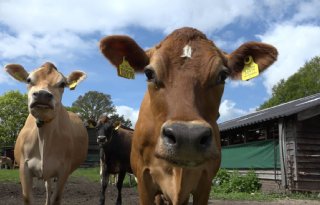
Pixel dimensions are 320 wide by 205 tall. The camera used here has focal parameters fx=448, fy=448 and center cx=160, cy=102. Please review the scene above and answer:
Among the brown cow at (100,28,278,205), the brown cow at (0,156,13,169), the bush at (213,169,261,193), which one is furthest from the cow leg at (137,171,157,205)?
the brown cow at (0,156,13,169)

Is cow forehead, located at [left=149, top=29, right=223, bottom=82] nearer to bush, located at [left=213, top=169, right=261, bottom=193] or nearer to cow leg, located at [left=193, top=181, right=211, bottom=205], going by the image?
cow leg, located at [left=193, top=181, right=211, bottom=205]

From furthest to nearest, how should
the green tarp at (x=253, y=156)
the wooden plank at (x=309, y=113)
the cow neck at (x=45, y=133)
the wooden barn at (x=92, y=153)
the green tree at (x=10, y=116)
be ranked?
the green tree at (x=10, y=116), the wooden barn at (x=92, y=153), the green tarp at (x=253, y=156), the wooden plank at (x=309, y=113), the cow neck at (x=45, y=133)

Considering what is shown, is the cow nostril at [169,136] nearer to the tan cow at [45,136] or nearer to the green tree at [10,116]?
the tan cow at [45,136]

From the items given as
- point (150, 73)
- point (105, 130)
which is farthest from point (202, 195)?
point (105, 130)

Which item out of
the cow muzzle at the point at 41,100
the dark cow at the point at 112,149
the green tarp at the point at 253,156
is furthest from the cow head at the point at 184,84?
the green tarp at the point at 253,156

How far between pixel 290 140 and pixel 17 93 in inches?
2274

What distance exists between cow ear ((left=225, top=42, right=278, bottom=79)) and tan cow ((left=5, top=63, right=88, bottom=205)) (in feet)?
10.1

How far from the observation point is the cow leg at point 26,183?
7.02 metres

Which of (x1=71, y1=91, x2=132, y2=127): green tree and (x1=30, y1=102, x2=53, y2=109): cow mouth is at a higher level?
(x1=71, y1=91, x2=132, y2=127): green tree

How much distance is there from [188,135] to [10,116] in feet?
215

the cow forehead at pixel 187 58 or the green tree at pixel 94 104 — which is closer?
the cow forehead at pixel 187 58

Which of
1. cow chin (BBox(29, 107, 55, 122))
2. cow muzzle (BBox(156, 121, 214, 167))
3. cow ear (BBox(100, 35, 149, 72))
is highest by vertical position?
cow ear (BBox(100, 35, 149, 72))

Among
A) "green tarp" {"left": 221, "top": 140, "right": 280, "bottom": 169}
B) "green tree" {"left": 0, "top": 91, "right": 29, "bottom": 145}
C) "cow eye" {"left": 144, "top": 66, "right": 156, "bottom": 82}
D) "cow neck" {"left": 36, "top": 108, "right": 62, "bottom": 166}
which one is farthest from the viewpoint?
"green tree" {"left": 0, "top": 91, "right": 29, "bottom": 145}

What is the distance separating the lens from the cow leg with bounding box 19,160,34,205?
7.02m
